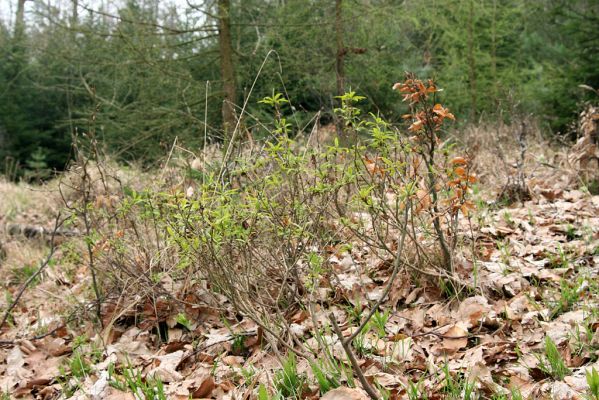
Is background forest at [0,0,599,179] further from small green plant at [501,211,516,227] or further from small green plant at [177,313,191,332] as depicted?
small green plant at [177,313,191,332]

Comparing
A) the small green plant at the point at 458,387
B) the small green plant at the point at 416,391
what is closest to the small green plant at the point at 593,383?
the small green plant at the point at 458,387

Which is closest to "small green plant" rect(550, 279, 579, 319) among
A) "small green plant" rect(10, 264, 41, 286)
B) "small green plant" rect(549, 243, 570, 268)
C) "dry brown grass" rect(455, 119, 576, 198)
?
"small green plant" rect(549, 243, 570, 268)

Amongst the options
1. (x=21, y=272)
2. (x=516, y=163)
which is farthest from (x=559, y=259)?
(x=21, y=272)

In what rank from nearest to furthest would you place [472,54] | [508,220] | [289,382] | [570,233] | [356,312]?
[289,382] → [356,312] → [570,233] → [508,220] → [472,54]

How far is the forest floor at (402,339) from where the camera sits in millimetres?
2156

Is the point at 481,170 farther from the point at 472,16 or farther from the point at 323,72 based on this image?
the point at 472,16

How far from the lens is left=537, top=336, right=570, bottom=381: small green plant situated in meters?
2.05

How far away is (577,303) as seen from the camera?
2.59 m

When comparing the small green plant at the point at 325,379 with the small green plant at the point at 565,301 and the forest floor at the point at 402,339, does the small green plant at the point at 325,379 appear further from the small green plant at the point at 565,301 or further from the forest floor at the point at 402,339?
the small green plant at the point at 565,301

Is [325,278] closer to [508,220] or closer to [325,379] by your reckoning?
[325,379]

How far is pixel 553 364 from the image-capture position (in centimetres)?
207

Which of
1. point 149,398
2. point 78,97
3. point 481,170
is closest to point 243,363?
point 149,398

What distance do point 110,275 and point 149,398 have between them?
4.40 feet

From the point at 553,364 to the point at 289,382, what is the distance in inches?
39.8
